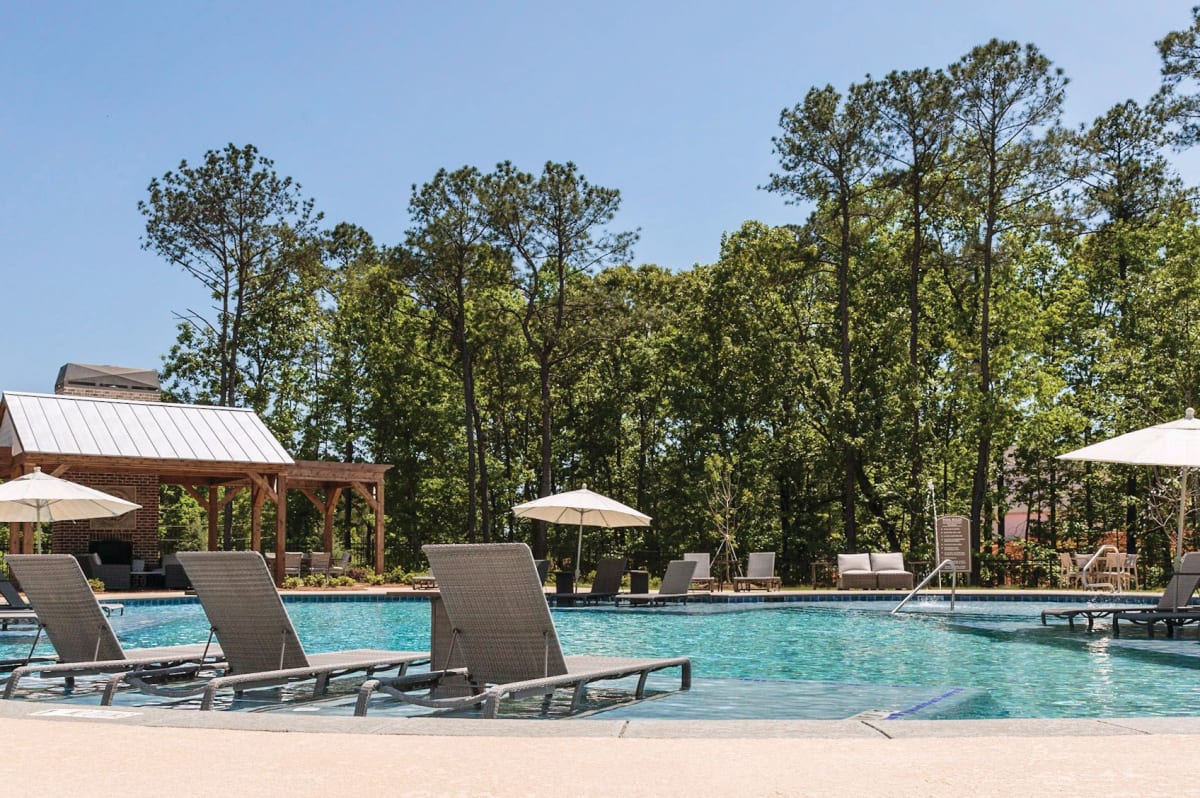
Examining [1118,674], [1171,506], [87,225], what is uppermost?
[87,225]

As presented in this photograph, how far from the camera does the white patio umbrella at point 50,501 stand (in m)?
13.2

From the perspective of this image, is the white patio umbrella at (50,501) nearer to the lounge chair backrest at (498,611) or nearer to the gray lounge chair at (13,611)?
the gray lounge chair at (13,611)

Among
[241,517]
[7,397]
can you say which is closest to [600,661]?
[7,397]

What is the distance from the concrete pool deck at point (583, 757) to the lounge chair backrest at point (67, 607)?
2.01m

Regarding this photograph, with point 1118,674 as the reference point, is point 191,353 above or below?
above

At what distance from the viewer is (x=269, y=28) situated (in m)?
19.0

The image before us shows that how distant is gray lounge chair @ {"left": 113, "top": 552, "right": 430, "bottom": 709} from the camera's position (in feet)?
20.2

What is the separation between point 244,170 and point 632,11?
13.7 m

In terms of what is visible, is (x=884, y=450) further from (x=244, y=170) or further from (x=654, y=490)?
(x=244, y=170)

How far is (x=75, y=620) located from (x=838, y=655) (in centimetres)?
617

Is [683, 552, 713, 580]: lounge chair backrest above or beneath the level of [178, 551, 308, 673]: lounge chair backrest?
beneath

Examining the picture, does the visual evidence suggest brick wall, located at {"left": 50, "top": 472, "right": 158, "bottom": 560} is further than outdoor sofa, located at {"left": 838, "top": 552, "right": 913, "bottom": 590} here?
Yes

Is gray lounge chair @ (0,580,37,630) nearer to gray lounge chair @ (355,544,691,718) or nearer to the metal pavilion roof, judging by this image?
the metal pavilion roof

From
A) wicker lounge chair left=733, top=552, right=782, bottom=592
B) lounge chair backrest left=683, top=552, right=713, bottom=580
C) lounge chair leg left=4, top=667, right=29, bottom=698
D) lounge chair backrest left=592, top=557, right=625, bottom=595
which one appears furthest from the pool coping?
wicker lounge chair left=733, top=552, right=782, bottom=592
